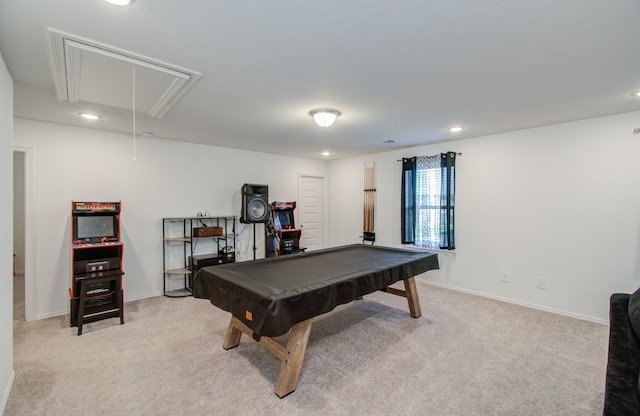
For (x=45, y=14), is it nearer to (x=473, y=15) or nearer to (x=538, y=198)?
(x=473, y=15)

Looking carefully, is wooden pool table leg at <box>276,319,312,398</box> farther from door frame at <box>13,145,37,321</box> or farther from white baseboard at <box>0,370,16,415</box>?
door frame at <box>13,145,37,321</box>

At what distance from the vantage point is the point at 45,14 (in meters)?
1.54

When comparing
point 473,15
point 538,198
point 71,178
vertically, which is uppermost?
point 473,15

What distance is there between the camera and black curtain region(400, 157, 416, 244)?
499 centimetres

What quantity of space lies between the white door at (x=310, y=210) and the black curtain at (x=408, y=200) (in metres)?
2.15

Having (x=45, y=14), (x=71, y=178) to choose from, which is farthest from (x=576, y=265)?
(x=71, y=178)

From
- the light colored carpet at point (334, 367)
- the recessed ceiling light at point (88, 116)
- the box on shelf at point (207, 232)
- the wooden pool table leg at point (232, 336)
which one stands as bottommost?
the light colored carpet at point (334, 367)

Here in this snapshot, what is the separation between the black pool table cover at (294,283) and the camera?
196cm

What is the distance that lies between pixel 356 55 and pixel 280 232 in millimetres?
3810

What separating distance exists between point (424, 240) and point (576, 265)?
76.9 inches

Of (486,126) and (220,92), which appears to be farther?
(486,126)

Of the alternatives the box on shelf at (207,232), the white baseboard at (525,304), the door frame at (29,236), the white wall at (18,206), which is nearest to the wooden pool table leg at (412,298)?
the white baseboard at (525,304)

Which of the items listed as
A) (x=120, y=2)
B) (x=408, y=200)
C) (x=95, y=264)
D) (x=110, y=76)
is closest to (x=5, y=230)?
(x=110, y=76)

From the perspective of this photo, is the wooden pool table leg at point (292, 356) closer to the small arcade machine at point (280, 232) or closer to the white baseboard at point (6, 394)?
the white baseboard at point (6, 394)
